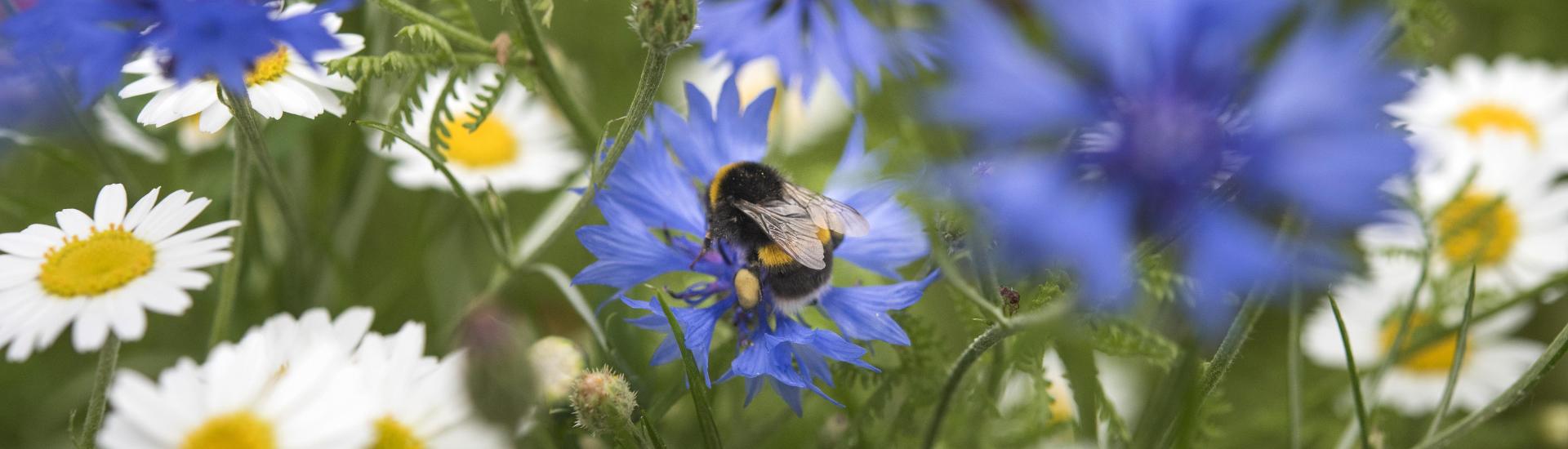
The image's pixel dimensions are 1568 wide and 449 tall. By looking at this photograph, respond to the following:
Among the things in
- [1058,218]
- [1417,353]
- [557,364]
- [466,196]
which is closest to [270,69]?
[466,196]

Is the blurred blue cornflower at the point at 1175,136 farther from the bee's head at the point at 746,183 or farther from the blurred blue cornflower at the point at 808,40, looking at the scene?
the blurred blue cornflower at the point at 808,40

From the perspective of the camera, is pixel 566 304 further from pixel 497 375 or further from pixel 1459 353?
pixel 1459 353

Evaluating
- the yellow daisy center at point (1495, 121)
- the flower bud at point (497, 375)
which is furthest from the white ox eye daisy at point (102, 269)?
the yellow daisy center at point (1495, 121)

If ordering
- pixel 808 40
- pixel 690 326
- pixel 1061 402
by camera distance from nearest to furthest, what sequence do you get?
pixel 690 326, pixel 808 40, pixel 1061 402

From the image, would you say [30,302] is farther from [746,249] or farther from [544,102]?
[544,102]

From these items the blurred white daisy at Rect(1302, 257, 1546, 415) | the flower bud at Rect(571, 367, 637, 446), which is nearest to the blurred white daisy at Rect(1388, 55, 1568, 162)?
the blurred white daisy at Rect(1302, 257, 1546, 415)

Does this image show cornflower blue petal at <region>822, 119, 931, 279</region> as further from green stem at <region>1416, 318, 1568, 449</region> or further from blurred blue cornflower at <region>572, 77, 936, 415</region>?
green stem at <region>1416, 318, 1568, 449</region>
